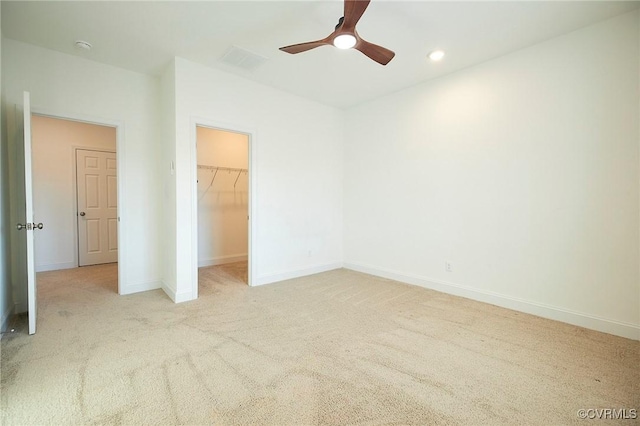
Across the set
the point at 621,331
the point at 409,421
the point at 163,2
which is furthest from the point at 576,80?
the point at 163,2

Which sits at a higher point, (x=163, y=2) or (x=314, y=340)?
(x=163, y=2)

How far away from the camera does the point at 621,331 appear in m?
2.45

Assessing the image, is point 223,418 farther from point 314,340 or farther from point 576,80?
point 576,80

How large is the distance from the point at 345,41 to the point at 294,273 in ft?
10.6

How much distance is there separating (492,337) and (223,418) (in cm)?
226

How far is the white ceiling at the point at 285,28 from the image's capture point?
2.34 m

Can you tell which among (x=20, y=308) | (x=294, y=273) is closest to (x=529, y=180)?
(x=294, y=273)

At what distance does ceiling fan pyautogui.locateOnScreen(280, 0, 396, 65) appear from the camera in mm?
1830

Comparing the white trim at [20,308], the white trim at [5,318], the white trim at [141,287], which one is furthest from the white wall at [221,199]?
the white trim at [5,318]

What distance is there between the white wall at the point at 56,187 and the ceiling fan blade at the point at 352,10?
4.94 meters

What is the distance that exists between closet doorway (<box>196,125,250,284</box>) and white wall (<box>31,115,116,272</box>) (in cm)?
202

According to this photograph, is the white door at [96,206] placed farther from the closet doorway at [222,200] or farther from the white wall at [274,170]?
the white wall at [274,170]

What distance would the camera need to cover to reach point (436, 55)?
3.10m

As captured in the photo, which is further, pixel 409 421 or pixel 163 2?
pixel 163 2
